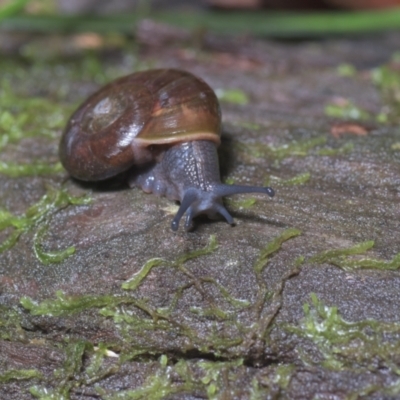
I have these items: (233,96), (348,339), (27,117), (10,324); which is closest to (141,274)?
(10,324)

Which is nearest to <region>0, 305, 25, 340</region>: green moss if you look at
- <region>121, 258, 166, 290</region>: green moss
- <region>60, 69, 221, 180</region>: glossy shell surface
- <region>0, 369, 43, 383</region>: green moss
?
<region>0, 369, 43, 383</region>: green moss

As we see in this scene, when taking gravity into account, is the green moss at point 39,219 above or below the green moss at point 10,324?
above

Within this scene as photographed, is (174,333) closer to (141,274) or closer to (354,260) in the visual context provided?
(141,274)

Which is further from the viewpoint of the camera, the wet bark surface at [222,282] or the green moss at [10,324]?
the green moss at [10,324]

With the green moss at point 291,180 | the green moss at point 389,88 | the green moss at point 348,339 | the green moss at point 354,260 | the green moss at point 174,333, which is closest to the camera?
the green moss at point 348,339

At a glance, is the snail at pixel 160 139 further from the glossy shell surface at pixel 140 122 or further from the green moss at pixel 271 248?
the green moss at pixel 271 248

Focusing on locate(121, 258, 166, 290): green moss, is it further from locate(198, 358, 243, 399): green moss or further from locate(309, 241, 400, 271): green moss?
locate(309, 241, 400, 271): green moss

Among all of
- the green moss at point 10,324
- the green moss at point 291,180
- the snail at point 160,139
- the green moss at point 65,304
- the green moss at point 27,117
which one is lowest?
the green moss at point 10,324

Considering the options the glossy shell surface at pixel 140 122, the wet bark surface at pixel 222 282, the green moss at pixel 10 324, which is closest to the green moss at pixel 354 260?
the wet bark surface at pixel 222 282
